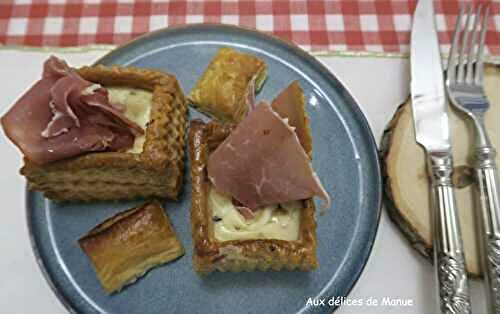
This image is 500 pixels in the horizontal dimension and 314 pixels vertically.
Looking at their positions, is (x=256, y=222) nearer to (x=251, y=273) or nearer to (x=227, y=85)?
(x=251, y=273)

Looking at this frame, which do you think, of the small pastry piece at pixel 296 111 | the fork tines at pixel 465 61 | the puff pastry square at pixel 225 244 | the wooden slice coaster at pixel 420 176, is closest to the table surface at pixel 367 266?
the wooden slice coaster at pixel 420 176

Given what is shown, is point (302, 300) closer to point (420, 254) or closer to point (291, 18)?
point (420, 254)

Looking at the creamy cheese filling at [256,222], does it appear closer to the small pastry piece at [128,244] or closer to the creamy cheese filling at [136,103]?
the small pastry piece at [128,244]

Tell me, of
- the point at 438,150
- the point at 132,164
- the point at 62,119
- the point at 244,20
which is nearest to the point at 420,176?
the point at 438,150

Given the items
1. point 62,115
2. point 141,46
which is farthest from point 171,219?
point 141,46

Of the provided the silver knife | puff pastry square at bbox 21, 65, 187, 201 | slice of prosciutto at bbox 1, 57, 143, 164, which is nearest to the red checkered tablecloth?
the silver knife

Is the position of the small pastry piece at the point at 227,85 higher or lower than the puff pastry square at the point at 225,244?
higher
